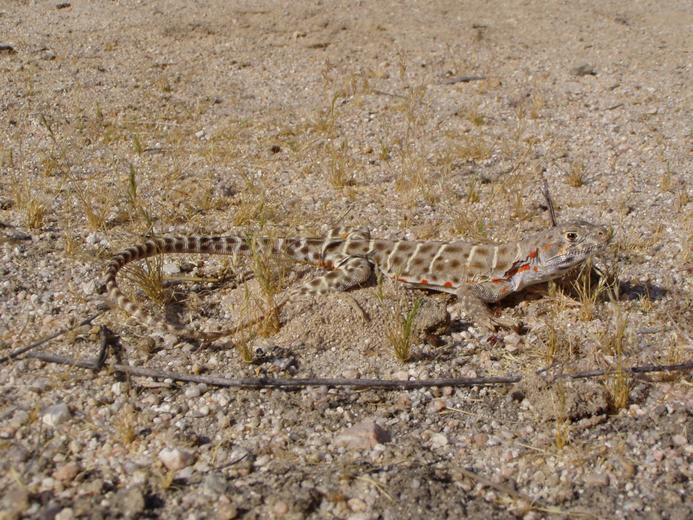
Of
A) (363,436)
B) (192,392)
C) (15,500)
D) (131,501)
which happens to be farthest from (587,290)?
(15,500)

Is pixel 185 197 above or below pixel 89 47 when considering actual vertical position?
below

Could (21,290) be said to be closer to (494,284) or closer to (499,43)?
(494,284)

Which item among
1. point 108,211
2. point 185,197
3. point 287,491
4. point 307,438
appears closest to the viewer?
point 287,491

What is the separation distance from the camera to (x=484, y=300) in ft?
17.1

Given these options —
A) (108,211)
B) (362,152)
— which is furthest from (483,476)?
(362,152)

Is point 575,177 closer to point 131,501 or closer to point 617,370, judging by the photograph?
point 617,370

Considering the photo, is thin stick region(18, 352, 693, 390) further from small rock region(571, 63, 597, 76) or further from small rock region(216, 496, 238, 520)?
small rock region(571, 63, 597, 76)

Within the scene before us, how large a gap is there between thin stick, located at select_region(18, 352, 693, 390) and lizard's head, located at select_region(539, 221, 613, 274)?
3.20ft

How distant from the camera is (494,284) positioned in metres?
5.26

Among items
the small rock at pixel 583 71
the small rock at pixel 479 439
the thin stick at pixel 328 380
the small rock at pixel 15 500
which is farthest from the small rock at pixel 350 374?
the small rock at pixel 583 71

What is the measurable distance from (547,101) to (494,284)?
163 inches

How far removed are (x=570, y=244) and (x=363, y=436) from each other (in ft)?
6.96

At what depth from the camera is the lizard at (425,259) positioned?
5027 mm

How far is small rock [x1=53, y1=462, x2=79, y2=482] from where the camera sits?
3.49m
